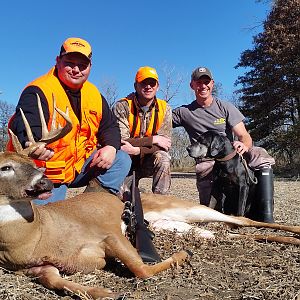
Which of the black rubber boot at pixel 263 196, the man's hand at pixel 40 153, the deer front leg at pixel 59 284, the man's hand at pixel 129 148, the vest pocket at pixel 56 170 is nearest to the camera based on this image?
the deer front leg at pixel 59 284

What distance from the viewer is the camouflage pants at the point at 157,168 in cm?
577

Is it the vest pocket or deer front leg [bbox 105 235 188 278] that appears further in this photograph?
the vest pocket

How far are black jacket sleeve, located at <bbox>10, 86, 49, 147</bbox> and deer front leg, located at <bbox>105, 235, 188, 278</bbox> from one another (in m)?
1.33

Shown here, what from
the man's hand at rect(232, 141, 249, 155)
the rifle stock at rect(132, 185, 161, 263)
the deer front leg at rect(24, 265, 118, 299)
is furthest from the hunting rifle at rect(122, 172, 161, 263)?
the man's hand at rect(232, 141, 249, 155)


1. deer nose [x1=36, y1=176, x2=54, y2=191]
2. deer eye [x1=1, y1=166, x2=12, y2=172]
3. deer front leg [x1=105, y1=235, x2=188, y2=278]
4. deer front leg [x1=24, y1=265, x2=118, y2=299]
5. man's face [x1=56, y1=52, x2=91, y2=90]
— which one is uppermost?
man's face [x1=56, y1=52, x2=91, y2=90]

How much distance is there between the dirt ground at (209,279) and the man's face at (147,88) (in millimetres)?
2378

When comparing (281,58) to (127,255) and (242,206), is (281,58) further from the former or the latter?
(127,255)

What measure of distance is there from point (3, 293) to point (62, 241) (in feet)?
1.97

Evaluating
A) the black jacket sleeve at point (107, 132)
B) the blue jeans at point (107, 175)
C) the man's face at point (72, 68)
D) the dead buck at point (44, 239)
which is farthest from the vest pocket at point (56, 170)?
the dead buck at point (44, 239)

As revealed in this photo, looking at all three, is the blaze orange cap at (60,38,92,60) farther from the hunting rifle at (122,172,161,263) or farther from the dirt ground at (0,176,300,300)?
the dirt ground at (0,176,300,300)

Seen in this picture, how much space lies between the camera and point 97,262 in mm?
3260

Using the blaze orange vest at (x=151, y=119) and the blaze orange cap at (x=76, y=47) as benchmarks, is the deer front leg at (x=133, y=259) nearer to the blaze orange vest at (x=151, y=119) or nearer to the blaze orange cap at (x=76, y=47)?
the blaze orange cap at (x=76, y=47)

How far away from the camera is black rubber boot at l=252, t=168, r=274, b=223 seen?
551cm

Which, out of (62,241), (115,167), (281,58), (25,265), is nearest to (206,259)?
(62,241)
